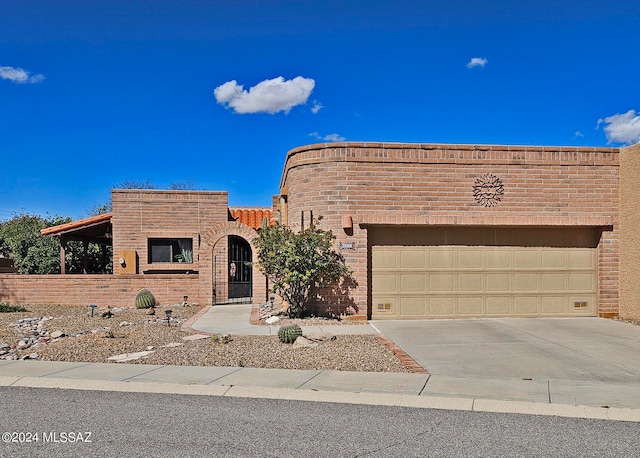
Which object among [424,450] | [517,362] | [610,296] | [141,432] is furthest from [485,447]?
[610,296]

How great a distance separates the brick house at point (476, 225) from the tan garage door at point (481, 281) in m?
0.02

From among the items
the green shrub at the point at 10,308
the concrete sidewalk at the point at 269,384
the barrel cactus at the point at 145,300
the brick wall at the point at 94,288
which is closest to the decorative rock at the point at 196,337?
the concrete sidewalk at the point at 269,384

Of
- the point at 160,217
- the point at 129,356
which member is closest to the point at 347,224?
the point at 129,356

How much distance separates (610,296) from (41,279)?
54.8 feet

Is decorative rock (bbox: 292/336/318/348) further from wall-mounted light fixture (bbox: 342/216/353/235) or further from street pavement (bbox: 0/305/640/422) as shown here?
wall-mounted light fixture (bbox: 342/216/353/235)

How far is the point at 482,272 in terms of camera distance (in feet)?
43.4

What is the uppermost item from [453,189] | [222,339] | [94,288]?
[453,189]

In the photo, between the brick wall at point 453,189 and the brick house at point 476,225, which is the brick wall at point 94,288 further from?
the brick wall at point 453,189

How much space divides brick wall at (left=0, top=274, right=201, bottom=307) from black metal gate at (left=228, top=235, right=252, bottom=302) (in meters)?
1.24

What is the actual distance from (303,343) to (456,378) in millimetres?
3047

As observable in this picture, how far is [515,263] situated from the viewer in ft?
43.5

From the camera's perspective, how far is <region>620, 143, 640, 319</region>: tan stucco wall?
41.5 ft

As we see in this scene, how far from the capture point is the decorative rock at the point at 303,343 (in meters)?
9.52

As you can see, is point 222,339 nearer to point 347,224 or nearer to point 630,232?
point 347,224
